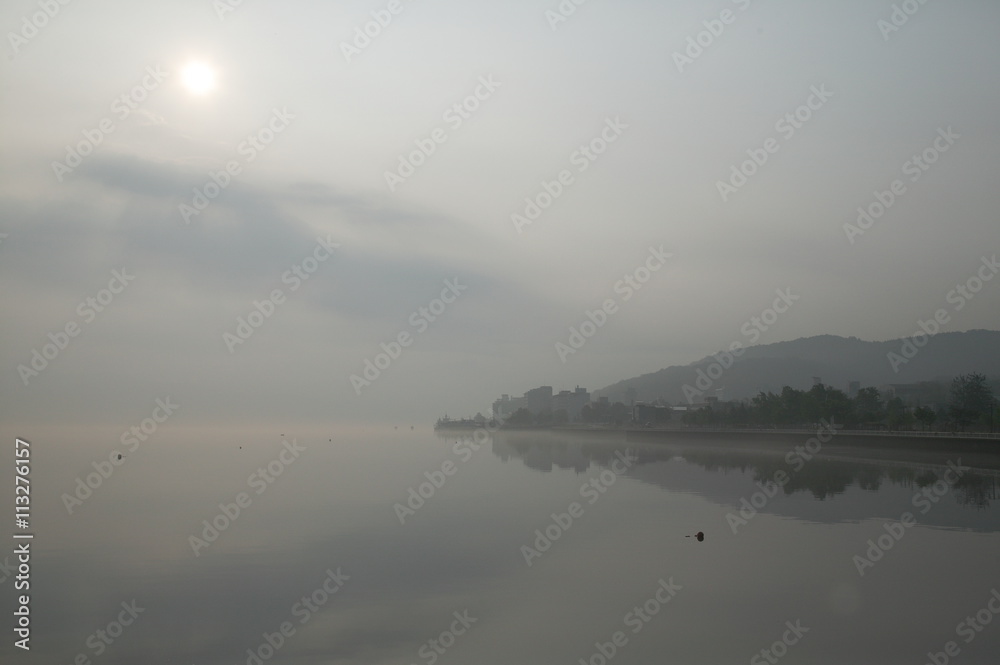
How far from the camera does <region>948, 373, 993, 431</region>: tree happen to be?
97.2m

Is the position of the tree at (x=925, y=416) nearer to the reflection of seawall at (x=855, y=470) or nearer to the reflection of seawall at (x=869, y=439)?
the reflection of seawall at (x=869, y=439)

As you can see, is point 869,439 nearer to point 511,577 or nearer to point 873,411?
point 873,411

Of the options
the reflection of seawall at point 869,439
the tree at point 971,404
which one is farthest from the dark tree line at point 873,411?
the reflection of seawall at point 869,439

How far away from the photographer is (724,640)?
697 inches

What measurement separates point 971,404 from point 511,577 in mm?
99067

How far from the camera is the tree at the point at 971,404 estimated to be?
9725cm

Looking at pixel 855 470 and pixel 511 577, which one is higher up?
pixel 511 577

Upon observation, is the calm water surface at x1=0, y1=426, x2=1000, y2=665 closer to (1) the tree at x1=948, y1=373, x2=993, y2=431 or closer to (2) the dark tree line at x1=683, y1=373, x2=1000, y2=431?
(1) the tree at x1=948, y1=373, x2=993, y2=431

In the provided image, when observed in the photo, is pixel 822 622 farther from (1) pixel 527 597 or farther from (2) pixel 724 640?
(1) pixel 527 597

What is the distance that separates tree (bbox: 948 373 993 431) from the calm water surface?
56.3 meters

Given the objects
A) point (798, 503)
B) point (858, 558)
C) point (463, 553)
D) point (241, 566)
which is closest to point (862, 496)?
point (798, 503)

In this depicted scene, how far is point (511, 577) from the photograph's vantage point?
24.1 m

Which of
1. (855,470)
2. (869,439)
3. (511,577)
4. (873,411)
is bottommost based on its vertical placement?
(855,470)

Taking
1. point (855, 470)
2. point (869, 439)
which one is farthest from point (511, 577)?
point (869, 439)
